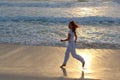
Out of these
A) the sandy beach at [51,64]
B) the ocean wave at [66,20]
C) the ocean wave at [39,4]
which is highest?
the sandy beach at [51,64]

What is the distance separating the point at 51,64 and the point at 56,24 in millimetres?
10031

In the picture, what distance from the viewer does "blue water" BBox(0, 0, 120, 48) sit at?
46.4 feet

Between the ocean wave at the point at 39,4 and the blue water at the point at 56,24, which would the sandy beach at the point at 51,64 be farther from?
the ocean wave at the point at 39,4

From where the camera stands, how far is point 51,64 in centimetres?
1017

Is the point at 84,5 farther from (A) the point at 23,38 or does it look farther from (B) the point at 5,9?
(A) the point at 23,38

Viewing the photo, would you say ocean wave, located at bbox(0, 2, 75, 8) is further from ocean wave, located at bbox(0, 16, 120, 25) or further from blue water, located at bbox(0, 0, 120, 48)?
ocean wave, located at bbox(0, 16, 120, 25)

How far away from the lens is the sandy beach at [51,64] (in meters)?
8.73

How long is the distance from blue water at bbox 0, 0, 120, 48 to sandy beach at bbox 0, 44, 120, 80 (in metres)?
1.17

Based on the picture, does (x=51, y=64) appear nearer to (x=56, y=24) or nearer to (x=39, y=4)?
(x=56, y=24)

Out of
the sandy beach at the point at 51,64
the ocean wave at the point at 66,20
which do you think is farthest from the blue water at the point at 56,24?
the sandy beach at the point at 51,64

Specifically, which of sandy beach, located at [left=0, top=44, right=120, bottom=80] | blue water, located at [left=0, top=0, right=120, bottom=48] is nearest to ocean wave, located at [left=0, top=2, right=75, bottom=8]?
blue water, located at [left=0, top=0, right=120, bottom=48]

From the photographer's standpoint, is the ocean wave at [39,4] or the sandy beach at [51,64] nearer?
the sandy beach at [51,64]

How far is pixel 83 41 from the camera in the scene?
1395cm

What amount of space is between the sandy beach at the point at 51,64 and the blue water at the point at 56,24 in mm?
1165
